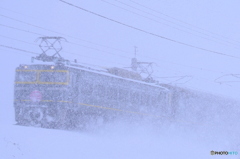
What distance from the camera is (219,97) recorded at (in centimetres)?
2636

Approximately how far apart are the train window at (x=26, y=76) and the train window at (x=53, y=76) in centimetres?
29

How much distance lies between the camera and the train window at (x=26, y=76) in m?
16.6

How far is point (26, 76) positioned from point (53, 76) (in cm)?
118

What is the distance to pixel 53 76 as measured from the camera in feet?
53.5

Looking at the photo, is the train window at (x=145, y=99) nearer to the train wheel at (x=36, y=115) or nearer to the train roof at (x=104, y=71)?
the train roof at (x=104, y=71)

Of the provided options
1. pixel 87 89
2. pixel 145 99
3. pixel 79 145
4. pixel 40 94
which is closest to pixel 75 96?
pixel 87 89


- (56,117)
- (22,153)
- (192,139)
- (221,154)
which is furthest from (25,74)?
(192,139)

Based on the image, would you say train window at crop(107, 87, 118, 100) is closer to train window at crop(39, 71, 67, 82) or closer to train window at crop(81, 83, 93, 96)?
train window at crop(81, 83, 93, 96)

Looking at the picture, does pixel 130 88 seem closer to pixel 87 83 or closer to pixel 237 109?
pixel 87 83

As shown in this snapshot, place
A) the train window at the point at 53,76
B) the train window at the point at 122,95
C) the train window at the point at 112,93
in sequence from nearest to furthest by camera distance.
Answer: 1. the train window at the point at 53,76
2. the train window at the point at 112,93
3. the train window at the point at 122,95

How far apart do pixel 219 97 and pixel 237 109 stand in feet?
8.57

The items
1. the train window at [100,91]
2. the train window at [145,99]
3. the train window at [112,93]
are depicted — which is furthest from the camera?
the train window at [145,99]

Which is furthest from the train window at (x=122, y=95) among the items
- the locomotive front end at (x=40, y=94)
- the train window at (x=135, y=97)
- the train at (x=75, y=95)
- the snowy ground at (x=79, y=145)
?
the locomotive front end at (x=40, y=94)

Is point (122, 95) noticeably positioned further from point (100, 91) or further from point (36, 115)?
point (36, 115)
